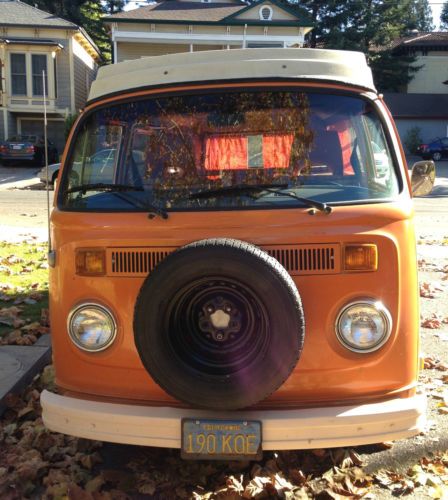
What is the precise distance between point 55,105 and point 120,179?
30.5 meters

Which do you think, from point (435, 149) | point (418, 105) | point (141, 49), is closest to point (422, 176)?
point (141, 49)

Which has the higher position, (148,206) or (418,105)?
(418,105)

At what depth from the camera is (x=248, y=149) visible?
3473 millimetres

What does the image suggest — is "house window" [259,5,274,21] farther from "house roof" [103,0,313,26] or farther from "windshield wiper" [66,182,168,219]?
"windshield wiper" [66,182,168,219]

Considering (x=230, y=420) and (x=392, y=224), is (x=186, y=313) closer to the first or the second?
(x=230, y=420)

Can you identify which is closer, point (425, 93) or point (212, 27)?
point (212, 27)

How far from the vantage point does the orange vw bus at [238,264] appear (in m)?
2.86

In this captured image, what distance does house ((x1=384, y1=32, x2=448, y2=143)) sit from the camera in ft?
137

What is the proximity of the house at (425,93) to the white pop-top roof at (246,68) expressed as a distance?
3987cm

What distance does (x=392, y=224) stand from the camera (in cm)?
308

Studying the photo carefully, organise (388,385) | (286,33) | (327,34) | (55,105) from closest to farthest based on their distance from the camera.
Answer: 1. (388,385)
2. (286,33)
3. (55,105)
4. (327,34)

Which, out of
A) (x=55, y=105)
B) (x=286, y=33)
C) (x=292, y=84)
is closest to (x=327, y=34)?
(x=286, y=33)

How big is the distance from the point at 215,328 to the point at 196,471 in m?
1.07

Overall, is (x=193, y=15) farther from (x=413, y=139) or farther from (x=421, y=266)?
(x=421, y=266)
